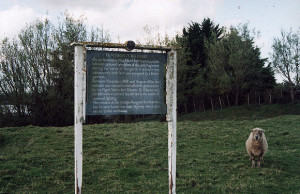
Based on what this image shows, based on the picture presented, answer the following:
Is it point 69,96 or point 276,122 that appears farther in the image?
point 69,96

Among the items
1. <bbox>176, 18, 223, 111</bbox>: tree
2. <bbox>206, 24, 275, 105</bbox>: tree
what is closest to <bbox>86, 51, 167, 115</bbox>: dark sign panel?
<bbox>176, 18, 223, 111</bbox>: tree

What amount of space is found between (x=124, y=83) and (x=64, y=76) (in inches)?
938

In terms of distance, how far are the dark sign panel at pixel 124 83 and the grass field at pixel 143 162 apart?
333cm

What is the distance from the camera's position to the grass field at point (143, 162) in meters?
9.63

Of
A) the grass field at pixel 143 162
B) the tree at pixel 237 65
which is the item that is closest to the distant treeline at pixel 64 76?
the tree at pixel 237 65

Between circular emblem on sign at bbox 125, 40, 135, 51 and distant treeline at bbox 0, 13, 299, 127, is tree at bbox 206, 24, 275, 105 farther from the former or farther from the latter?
circular emblem on sign at bbox 125, 40, 135, 51

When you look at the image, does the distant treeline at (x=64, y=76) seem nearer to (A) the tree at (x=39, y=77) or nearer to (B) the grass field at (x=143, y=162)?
(A) the tree at (x=39, y=77)

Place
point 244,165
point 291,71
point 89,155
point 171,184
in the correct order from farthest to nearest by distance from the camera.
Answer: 1. point 291,71
2. point 89,155
3. point 244,165
4. point 171,184

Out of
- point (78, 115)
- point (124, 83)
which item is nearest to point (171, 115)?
point (124, 83)

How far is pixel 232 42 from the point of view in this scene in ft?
146

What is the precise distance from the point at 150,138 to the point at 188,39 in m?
37.4

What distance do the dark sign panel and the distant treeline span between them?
22652 mm

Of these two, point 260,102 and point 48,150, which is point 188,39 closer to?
point 260,102

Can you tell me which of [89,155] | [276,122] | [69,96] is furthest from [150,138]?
[69,96]
